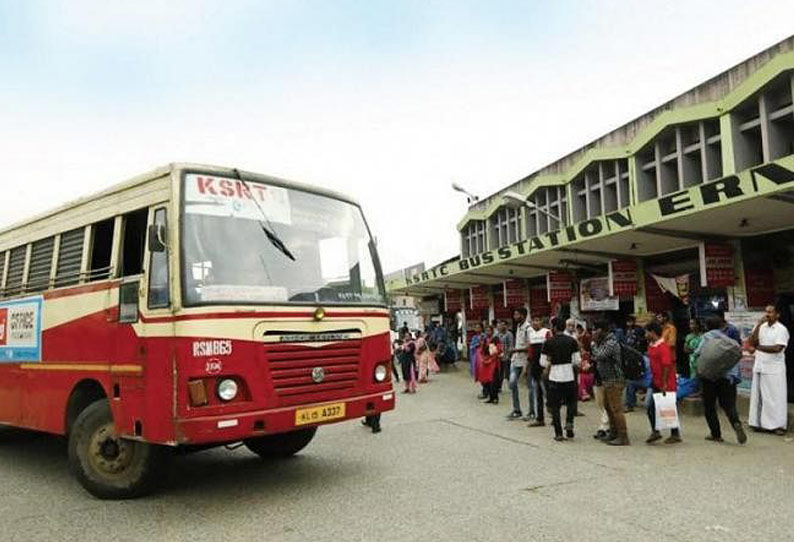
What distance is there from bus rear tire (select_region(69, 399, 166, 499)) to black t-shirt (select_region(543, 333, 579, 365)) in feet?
16.2

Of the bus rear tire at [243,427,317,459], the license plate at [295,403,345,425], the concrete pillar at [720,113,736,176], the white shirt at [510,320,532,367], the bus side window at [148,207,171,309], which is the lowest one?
the bus rear tire at [243,427,317,459]

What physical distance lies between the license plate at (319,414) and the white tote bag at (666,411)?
13.6 ft

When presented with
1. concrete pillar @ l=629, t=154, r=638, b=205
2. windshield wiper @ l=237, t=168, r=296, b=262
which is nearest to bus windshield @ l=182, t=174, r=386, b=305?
windshield wiper @ l=237, t=168, r=296, b=262

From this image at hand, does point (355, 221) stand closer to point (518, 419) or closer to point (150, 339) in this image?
point (150, 339)

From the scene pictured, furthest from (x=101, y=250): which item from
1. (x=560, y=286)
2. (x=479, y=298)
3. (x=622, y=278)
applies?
(x=479, y=298)

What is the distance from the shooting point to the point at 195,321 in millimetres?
5227

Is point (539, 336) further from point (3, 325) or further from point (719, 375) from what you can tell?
point (3, 325)

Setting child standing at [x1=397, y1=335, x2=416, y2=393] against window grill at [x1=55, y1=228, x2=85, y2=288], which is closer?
window grill at [x1=55, y1=228, x2=85, y2=288]

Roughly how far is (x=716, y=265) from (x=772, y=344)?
3435 mm

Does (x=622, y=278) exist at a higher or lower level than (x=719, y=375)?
higher

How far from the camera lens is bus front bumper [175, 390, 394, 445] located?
5.15 m

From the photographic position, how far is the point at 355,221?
6883 millimetres

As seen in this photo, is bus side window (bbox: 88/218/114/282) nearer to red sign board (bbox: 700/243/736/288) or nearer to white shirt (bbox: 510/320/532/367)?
white shirt (bbox: 510/320/532/367)

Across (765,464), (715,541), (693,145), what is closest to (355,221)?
(715,541)
